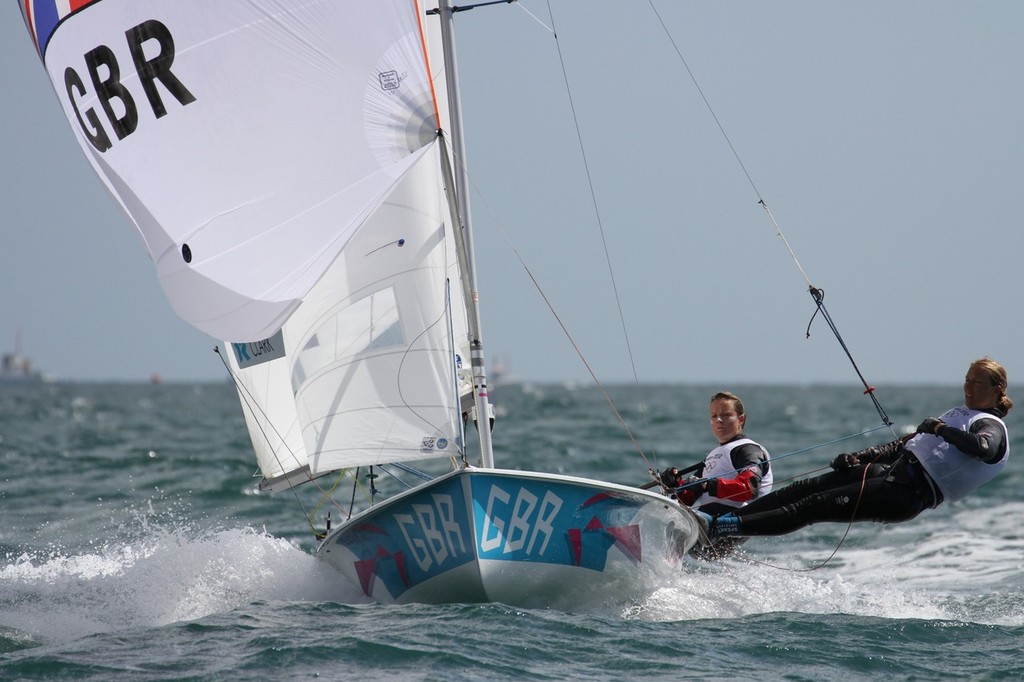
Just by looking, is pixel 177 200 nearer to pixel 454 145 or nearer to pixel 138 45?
pixel 138 45

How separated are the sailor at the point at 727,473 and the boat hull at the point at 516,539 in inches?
20.7

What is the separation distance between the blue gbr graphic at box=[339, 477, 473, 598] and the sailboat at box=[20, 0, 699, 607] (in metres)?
0.01

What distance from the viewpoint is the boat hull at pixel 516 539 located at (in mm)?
5312

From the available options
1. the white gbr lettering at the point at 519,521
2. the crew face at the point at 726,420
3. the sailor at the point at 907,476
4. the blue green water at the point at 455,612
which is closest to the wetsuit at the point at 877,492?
the sailor at the point at 907,476

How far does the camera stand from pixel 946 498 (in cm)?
590

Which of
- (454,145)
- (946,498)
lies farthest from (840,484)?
(454,145)

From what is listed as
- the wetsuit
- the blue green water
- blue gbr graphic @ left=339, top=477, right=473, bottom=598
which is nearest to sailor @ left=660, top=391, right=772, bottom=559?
the wetsuit

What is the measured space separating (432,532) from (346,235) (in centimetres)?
143

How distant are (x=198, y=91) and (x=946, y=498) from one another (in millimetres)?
4162

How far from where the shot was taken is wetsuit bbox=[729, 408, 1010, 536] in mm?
5805

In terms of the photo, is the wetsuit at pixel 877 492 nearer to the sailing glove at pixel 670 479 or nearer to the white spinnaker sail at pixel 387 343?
the sailing glove at pixel 670 479

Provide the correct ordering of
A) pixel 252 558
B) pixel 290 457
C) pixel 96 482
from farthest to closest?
pixel 96 482 < pixel 290 457 < pixel 252 558

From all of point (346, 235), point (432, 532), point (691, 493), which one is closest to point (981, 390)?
point (691, 493)

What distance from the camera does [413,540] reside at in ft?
18.0
